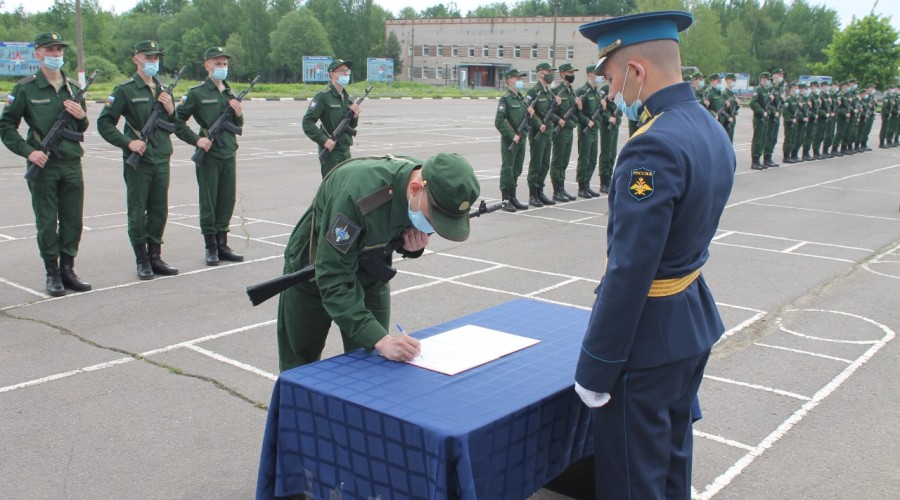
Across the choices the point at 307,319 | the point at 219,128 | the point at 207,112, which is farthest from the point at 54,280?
the point at 307,319

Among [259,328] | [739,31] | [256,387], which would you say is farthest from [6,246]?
[739,31]

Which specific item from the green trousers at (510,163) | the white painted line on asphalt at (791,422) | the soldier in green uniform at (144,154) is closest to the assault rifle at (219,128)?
the soldier in green uniform at (144,154)

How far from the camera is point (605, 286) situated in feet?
9.45

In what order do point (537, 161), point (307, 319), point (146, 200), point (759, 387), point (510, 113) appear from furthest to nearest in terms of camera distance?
point (537, 161)
point (510, 113)
point (146, 200)
point (759, 387)
point (307, 319)

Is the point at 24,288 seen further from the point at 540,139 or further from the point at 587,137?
the point at 587,137

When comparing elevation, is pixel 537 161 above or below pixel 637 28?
below

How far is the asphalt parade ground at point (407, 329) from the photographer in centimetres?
→ 455

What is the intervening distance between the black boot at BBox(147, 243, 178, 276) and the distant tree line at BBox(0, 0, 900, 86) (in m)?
76.1

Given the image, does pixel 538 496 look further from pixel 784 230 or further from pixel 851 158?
pixel 851 158

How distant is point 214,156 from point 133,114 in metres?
1.01

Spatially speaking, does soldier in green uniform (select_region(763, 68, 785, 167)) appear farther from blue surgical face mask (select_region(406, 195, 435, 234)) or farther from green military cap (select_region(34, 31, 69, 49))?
blue surgical face mask (select_region(406, 195, 435, 234))

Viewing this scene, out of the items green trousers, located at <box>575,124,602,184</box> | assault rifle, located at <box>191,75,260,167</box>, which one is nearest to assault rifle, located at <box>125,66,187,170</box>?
assault rifle, located at <box>191,75,260,167</box>

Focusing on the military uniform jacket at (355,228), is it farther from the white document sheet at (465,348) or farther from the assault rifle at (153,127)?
the assault rifle at (153,127)

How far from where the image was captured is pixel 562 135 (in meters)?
14.6
